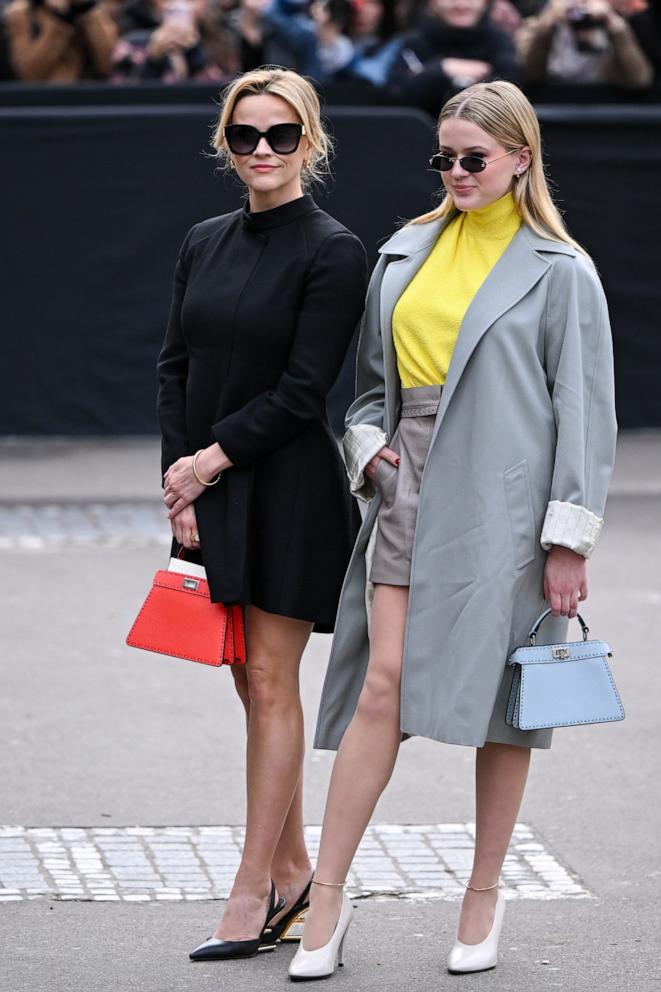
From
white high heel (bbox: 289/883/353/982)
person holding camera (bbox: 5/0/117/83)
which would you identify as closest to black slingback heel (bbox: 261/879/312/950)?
white high heel (bbox: 289/883/353/982)

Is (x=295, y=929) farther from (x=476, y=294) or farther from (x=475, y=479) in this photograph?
(x=476, y=294)

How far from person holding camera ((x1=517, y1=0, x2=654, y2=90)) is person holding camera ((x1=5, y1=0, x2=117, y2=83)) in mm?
2781

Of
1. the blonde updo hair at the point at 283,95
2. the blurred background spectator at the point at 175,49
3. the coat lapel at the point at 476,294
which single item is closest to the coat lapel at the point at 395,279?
the coat lapel at the point at 476,294

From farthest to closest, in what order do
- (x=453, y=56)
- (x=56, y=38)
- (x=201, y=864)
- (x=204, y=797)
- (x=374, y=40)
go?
(x=374, y=40) < (x=56, y=38) < (x=453, y=56) < (x=204, y=797) < (x=201, y=864)

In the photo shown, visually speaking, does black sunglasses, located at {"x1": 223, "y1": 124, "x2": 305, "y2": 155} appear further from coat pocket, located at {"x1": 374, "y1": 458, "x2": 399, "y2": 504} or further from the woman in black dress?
→ coat pocket, located at {"x1": 374, "y1": 458, "x2": 399, "y2": 504}

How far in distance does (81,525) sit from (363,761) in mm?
5227

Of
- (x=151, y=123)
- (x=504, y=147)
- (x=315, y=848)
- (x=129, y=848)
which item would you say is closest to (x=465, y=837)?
(x=315, y=848)

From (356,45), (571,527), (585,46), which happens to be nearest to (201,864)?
(571,527)

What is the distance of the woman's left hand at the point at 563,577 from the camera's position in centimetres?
378

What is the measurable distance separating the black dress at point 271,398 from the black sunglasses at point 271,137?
0.44 ft

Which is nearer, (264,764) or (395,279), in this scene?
(395,279)

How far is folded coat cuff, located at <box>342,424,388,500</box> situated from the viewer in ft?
12.9

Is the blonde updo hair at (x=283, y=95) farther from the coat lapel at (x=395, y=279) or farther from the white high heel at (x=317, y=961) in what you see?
the white high heel at (x=317, y=961)

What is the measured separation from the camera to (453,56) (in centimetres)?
1088
